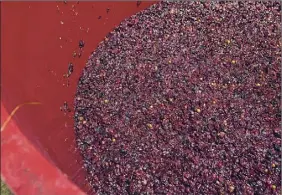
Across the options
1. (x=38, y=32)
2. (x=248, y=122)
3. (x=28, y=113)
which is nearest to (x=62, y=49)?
(x=38, y=32)

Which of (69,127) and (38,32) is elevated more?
(38,32)

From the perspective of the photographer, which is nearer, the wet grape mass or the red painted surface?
the red painted surface

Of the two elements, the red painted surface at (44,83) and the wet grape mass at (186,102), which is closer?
the red painted surface at (44,83)

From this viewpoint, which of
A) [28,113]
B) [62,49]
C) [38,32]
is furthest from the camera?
[62,49]

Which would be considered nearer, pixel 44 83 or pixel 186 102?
pixel 44 83

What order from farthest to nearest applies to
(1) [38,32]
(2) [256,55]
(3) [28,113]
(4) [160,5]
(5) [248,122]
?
(4) [160,5] < (2) [256,55] < (5) [248,122] < (1) [38,32] < (3) [28,113]

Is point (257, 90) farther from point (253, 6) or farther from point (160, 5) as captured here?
point (160, 5)

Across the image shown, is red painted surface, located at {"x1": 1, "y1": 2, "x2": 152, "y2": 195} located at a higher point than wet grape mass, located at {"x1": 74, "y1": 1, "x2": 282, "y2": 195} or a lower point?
higher

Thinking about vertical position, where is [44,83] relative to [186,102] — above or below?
above
